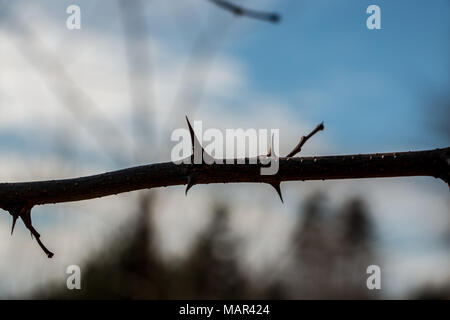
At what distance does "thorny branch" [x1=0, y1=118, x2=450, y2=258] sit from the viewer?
1.95m

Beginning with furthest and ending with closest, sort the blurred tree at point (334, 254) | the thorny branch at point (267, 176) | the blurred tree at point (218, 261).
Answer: the blurred tree at point (334, 254) → the blurred tree at point (218, 261) → the thorny branch at point (267, 176)

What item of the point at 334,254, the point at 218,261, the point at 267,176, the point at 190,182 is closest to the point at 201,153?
the point at 190,182

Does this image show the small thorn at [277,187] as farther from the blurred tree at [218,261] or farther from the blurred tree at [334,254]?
the blurred tree at [334,254]

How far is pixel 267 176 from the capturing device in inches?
78.1

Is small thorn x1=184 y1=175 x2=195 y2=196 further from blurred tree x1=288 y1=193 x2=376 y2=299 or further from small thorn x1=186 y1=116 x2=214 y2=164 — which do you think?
blurred tree x1=288 y1=193 x2=376 y2=299

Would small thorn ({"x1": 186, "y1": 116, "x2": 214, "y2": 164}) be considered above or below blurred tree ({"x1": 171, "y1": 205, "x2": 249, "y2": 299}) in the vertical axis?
above

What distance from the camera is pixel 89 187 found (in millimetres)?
2107

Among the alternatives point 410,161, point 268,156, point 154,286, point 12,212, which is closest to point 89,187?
point 12,212

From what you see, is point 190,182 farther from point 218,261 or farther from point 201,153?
point 218,261

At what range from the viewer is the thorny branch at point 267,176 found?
6.39 ft

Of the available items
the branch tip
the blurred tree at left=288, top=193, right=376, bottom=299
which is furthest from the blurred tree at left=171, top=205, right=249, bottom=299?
the branch tip

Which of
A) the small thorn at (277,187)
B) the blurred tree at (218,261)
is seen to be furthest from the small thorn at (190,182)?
the blurred tree at (218,261)

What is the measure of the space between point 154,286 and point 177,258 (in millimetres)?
28175
